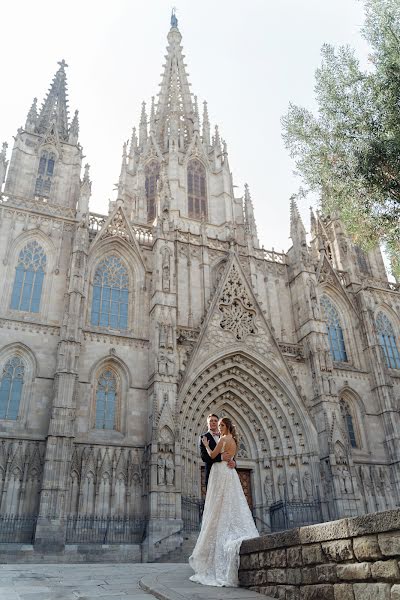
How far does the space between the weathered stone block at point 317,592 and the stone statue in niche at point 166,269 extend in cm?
1607

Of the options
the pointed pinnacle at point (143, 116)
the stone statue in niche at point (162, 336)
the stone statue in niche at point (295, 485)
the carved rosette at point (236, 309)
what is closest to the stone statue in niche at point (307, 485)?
the stone statue in niche at point (295, 485)

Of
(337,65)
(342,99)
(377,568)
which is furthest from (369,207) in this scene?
(377,568)

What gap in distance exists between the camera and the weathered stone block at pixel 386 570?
427 centimetres

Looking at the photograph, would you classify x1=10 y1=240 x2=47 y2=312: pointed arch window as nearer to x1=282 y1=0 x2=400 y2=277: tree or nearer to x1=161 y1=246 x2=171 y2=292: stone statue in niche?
x1=161 y1=246 x2=171 y2=292: stone statue in niche

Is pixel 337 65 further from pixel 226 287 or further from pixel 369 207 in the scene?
pixel 226 287

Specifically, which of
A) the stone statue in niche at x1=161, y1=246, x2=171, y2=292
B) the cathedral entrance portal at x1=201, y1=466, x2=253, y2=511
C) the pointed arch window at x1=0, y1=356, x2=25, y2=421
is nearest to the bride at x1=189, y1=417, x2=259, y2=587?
the pointed arch window at x1=0, y1=356, x2=25, y2=421

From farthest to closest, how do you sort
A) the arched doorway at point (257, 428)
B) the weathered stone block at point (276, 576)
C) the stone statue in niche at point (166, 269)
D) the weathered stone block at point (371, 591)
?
the stone statue in niche at point (166, 269)
the arched doorway at point (257, 428)
the weathered stone block at point (276, 576)
the weathered stone block at point (371, 591)

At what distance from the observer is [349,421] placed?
23.4 metres

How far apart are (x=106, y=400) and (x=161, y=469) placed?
367cm

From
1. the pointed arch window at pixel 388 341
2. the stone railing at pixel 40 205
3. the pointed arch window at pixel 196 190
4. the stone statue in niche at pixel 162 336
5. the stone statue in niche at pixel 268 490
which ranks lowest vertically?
the stone statue in niche at pixel 268 490

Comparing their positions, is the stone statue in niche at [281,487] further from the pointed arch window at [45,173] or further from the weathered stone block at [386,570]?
the pointed arch window at [45,173]

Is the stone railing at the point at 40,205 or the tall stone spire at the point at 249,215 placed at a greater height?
the tall stone spire at the point at 249,215

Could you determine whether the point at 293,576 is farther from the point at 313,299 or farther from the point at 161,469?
the point at 313,299

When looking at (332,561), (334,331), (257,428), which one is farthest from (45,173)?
(332,561)
